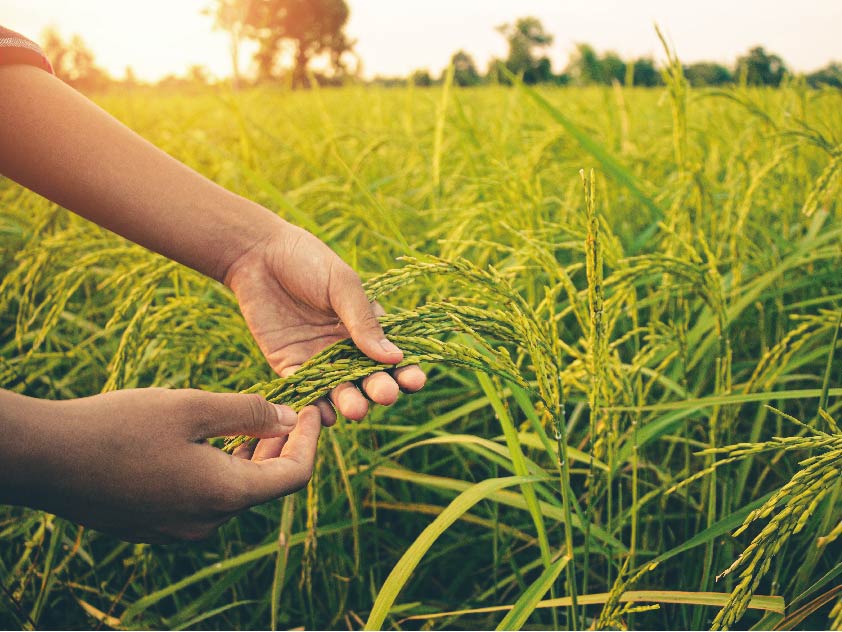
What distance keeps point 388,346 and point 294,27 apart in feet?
94.9

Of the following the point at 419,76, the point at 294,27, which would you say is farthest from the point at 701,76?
the point at 294,27

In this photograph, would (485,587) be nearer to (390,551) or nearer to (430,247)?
(390,551)

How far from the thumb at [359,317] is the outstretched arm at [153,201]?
0.21 metres

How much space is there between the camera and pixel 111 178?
1308 mm

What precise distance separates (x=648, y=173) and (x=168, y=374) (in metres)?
2.14

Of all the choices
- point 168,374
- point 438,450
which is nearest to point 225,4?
point 168,374

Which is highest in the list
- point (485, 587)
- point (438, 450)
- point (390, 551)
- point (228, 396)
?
point (228, 396)

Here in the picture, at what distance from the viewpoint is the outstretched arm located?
130 centimetres

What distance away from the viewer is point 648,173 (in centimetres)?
272

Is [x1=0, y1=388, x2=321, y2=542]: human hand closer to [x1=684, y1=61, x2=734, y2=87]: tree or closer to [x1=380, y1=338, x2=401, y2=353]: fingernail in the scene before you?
[x1=380, y1=338, x2=401, y2=353]: fingernail

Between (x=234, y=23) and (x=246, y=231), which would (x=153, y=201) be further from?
(x=234, y=23)

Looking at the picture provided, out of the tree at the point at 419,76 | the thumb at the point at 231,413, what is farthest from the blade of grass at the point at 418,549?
the tree at the point at 419,76

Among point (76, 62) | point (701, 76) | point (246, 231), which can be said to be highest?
point (76, 62)

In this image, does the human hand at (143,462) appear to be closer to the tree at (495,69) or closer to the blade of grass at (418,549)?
the blade of grass at (418,549)
